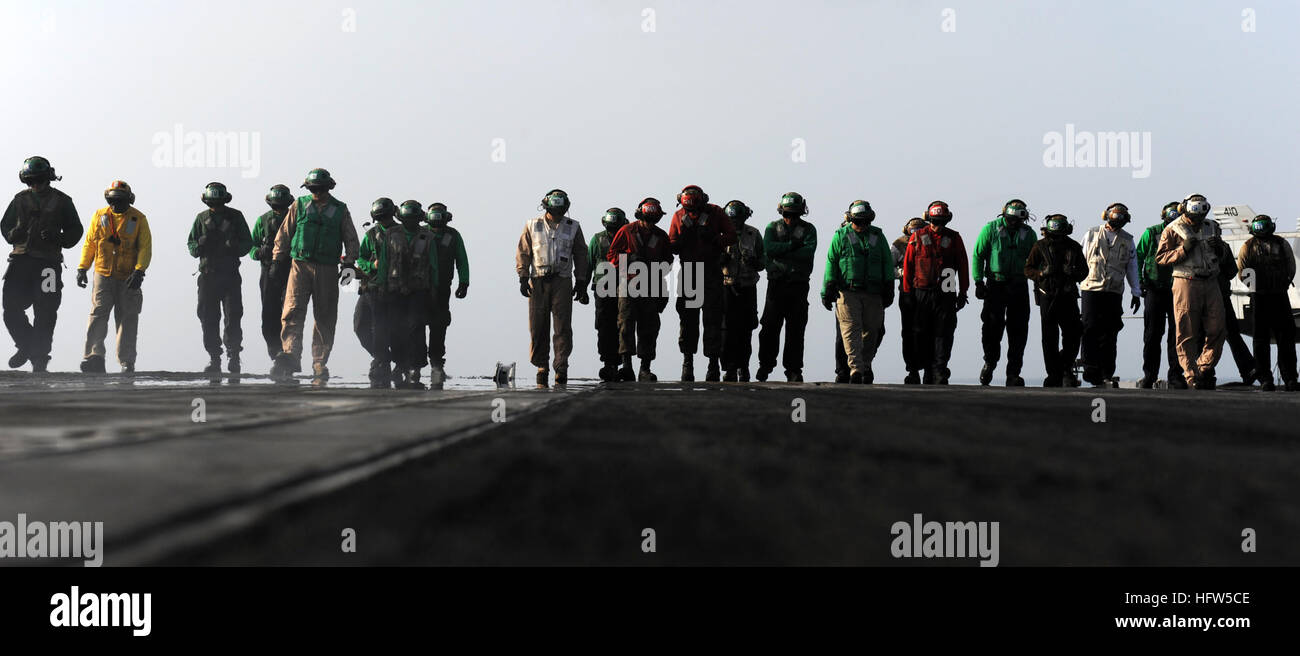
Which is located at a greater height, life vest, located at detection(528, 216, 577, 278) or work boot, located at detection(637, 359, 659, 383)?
life vest, located at detection(528, 216, 577, 278)

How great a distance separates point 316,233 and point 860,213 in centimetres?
597

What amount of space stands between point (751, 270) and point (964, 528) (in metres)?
8.82

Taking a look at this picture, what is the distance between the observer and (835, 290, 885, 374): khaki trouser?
31.8 ft

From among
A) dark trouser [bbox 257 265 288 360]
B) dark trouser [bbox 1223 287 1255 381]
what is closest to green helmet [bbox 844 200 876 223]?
dark trouser [bbox 1223 287 1255 381]

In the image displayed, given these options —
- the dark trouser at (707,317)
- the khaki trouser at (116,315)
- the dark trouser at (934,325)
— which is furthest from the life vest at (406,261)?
the dark trouser at (934,325)

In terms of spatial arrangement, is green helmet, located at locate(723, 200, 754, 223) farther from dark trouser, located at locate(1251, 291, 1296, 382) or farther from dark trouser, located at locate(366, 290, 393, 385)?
dark trouser, located at locate(1251, 291, 1296, 382)

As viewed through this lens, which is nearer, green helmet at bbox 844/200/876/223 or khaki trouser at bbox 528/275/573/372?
khaki trouser at bbox 528/275/573/372

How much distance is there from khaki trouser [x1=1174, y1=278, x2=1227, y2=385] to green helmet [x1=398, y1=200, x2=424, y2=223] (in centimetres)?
802

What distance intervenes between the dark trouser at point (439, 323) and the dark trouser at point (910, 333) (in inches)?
195

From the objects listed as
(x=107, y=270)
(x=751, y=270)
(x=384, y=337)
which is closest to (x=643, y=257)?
(x=751, y=270)

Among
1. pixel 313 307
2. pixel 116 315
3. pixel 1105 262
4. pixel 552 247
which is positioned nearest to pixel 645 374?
pixel 552 247

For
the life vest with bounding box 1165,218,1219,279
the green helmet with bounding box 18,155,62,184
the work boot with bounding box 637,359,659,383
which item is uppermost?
the green helmet with bounding box 18,155,62,184

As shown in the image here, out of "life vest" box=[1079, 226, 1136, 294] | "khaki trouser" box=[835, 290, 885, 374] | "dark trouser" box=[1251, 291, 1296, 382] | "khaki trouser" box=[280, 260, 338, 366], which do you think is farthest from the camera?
"khaki trouser" box=[835, 290, 885, 374]
